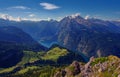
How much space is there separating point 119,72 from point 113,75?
22.9ft

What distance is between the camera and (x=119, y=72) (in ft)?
637

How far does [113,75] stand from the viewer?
655 ft
